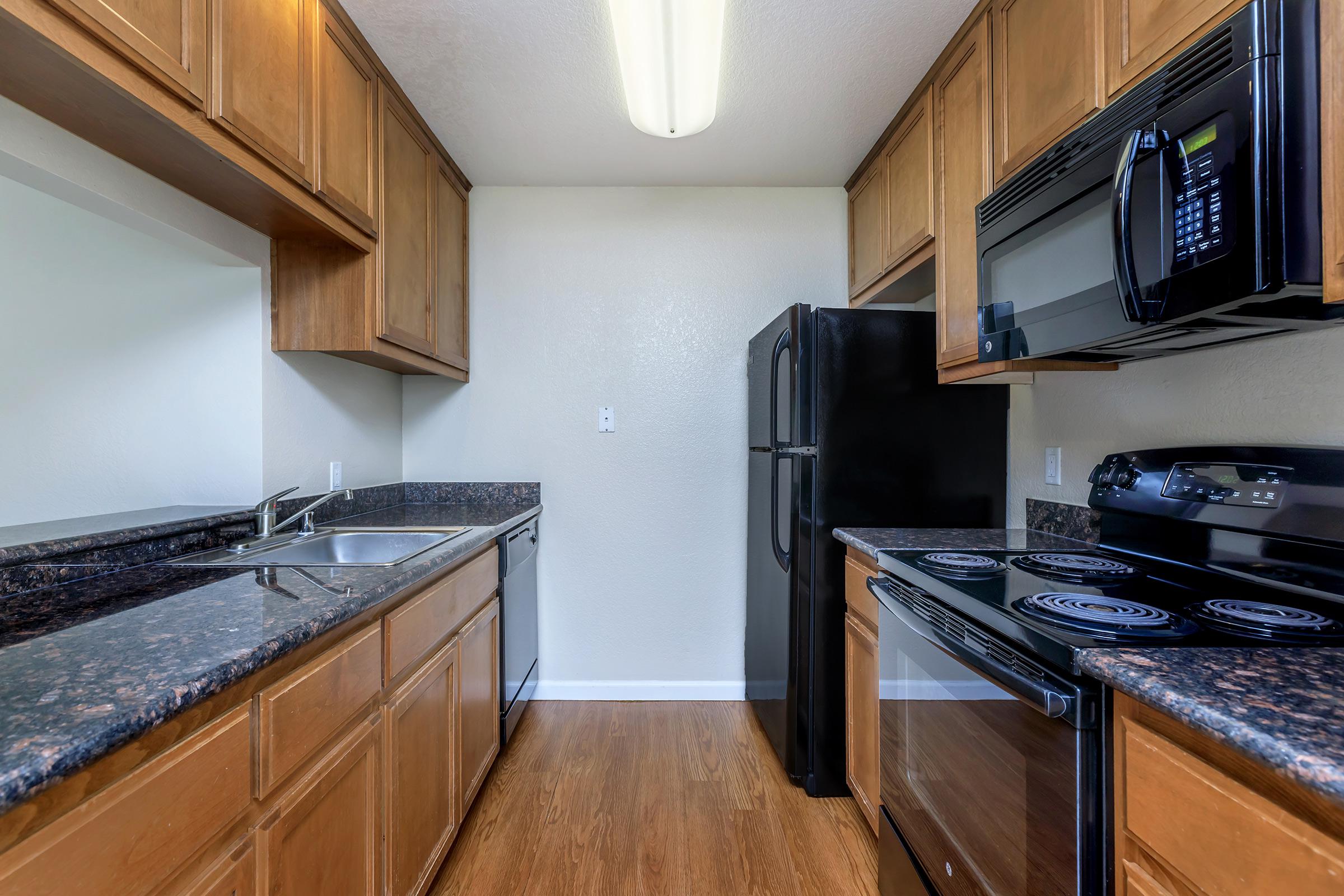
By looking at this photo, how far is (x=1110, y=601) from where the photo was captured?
100cm

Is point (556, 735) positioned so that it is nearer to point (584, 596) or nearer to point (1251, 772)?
point (584, 596)

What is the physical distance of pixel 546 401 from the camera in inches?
103

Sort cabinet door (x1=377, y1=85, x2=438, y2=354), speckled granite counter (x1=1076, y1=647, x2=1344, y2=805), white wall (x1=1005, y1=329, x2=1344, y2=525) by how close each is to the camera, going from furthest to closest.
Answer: cabinet door (x1=377, y1=85, x2=438, y2=354) < white wall (x1=1005, y1=329, x2=1344, y2=525) < speckled granite counter (x1=1076, y1=647, x2=1344, y2=805)

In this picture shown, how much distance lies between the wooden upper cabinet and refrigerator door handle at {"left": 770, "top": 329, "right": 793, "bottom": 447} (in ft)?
5.32

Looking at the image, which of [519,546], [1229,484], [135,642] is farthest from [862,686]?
[135,642]

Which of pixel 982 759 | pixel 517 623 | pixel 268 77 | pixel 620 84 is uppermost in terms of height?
pixel 620 84

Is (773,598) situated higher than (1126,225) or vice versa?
(1126,225)

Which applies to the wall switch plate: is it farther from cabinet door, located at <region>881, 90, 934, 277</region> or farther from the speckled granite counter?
the speckled granite counter

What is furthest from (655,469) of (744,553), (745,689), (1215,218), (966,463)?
(1215,218)

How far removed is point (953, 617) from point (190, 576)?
5.11 feet

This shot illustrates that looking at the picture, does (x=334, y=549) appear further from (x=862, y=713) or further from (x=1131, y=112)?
(x=1131, y=112)

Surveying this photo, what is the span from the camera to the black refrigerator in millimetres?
1842

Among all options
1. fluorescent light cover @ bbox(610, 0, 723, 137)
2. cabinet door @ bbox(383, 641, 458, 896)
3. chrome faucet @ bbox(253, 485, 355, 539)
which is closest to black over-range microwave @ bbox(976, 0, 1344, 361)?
fluorescent light cover @ bbox(610, 0, 723, 137)

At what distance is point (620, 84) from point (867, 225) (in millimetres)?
1170
